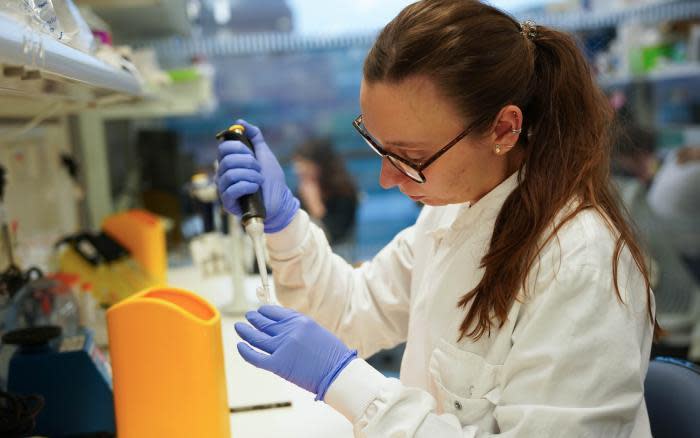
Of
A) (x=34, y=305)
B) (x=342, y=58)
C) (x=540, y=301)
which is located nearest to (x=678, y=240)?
(x=342, y=58)

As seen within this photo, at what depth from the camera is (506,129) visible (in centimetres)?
108

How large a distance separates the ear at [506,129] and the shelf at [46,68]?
69 centimetres

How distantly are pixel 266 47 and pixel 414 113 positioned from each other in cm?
392

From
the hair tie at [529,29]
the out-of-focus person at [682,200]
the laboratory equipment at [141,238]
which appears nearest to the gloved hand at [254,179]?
the hair tie at [529,29]

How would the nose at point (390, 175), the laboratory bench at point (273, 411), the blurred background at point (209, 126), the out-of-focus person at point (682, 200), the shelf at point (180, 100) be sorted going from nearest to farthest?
the nose at point (390, 175) < the laboratory bench at point (273, 411) < the blurred background at point (209, 126) < the shelf at point (180, 100) < the out-of-focus person at point (682, 200)

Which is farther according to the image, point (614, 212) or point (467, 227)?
point (467, 227)

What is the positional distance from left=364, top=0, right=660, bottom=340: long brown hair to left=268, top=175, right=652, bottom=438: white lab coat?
32 millimetres

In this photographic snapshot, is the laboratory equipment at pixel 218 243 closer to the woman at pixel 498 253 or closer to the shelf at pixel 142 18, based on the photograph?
the shelf at pixel 142 18

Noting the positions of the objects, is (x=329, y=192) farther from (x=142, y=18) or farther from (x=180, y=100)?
(x=142, y=18)

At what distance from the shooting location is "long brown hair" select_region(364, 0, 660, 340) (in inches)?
40.3

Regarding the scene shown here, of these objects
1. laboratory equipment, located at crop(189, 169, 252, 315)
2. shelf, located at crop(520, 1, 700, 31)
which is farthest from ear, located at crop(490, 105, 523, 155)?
shelf, located at crop(520, 1, 700, 31)

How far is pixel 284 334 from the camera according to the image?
41.0 inches

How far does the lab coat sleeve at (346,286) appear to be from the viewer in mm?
1417

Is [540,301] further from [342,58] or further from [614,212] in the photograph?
[342,58]
